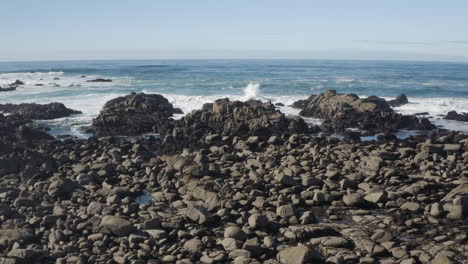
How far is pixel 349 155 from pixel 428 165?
10.6 ft

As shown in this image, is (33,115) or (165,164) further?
(33,115)

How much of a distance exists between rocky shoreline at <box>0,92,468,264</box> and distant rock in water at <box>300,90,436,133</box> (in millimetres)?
A: 4320

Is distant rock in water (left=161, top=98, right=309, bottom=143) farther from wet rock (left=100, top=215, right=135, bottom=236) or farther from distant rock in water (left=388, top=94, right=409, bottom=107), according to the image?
distant rock in water (left=388, top=94, right=409, bottom=107)

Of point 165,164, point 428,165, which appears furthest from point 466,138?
point 165,164

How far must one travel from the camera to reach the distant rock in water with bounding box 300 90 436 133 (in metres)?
25.9

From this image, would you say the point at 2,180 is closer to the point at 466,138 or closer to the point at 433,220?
the point at 433,220

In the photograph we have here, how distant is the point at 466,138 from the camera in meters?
20.7

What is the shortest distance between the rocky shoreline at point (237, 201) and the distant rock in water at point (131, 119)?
386 centimetres

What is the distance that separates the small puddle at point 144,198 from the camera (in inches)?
554

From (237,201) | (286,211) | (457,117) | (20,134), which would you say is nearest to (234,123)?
(237,201)

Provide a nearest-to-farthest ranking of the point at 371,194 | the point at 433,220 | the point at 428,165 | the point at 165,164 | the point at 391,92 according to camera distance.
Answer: the point at 433,220 → the point at 371,194 → the point at 428,165 → the point at 165,164 → the point at 391,92

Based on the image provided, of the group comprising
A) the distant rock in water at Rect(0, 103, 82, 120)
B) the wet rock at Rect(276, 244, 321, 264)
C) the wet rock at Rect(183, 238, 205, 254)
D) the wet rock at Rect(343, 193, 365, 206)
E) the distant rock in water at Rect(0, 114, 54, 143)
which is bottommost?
the wet rock at Rect(183, 238, 205, 254)

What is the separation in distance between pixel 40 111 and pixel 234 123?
16486 mm

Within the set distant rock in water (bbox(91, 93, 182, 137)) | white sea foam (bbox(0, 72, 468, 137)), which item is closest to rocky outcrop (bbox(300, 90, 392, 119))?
white sea foam (bbox(0, 72, 468, 137))
